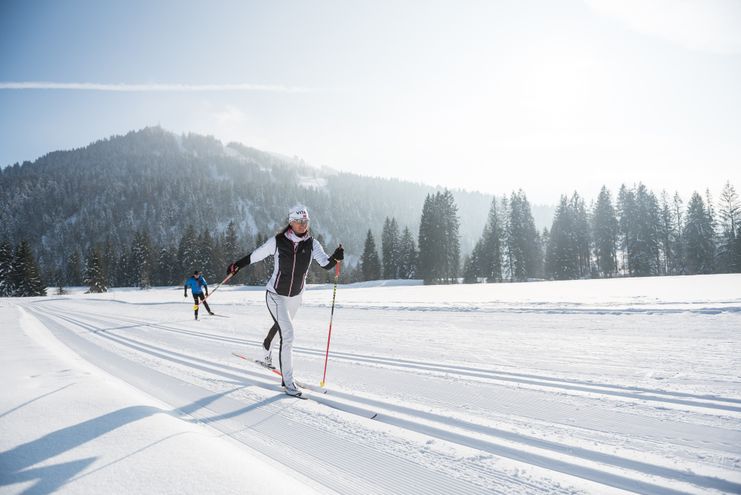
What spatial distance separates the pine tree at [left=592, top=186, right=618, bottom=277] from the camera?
5775 centimetres

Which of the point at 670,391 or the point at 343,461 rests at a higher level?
the point at 670,391

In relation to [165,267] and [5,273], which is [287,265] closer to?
[165,267]

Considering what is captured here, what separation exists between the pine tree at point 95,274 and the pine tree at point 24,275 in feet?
25.0

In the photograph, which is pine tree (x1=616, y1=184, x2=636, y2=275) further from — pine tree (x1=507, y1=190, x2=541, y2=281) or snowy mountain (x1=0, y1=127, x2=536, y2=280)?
snowy mountain (x1=0, y1=127, x2=536, y2=280)

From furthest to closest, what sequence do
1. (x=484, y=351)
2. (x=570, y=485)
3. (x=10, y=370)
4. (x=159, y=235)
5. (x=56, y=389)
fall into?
(x=159, y=235) → (x=484, y=351) → (x=10, y=370) → (x=56, y=389) → (x=570, y=485)

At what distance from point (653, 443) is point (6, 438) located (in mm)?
4893

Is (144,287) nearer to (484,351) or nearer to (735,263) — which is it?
(484,351)

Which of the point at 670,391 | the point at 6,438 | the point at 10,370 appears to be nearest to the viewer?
the point at 6,438

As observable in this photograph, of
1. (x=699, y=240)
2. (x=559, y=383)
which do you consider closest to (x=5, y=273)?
(x=559, y=383)

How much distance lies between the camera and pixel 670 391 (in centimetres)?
414

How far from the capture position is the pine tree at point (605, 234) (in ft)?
189

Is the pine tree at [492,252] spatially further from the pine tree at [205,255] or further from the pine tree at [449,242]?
the pine tree at [205,255]

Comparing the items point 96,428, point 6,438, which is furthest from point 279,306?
point 6,438

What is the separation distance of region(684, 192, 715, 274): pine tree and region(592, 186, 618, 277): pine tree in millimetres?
8885
